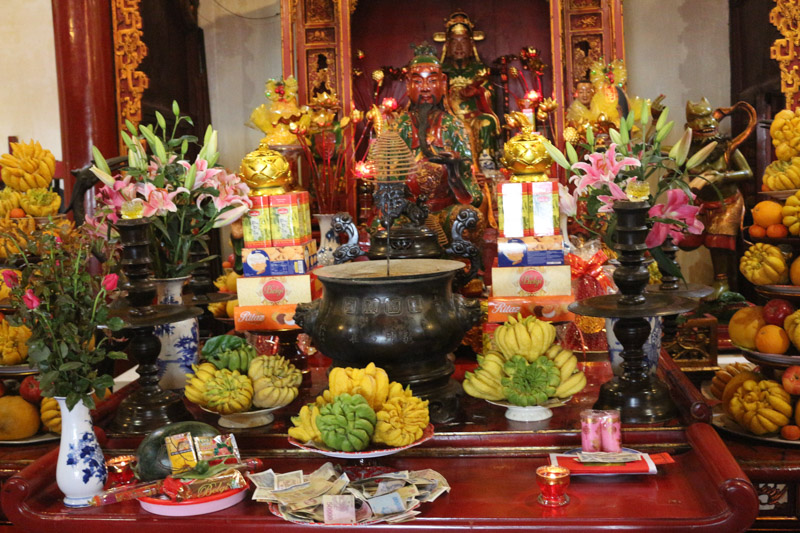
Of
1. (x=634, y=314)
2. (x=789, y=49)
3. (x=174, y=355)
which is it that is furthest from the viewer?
(x=789, y=49)

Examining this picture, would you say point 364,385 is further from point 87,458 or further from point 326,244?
point 326,244

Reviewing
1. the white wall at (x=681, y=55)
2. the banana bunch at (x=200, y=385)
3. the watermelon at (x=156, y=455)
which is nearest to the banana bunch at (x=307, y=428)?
the watermelon at (x=156, y=455)

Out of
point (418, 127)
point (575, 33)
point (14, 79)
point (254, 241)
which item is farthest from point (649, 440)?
point (14, 79)

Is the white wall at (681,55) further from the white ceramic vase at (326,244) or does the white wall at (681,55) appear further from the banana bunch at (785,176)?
the banana bunch at (785,176)

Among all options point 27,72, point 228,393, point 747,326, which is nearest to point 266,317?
point 228,393

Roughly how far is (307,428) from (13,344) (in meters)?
1.16

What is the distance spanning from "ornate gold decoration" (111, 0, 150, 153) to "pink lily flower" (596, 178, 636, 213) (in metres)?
3.14

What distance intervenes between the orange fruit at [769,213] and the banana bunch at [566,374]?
882 millimetres

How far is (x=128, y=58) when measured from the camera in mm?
4602

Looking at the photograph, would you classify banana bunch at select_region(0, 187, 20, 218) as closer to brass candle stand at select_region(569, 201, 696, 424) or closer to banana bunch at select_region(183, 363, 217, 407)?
banana bunch at select_region(183, 363, 217, 407)

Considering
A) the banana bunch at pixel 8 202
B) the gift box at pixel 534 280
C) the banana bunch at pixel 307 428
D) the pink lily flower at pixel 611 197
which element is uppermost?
the banana bunch at pixel 8 202

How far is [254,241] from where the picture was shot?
9.38 feet

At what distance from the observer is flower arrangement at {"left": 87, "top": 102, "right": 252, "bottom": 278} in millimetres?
2455

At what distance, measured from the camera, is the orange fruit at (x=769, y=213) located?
2.55m
